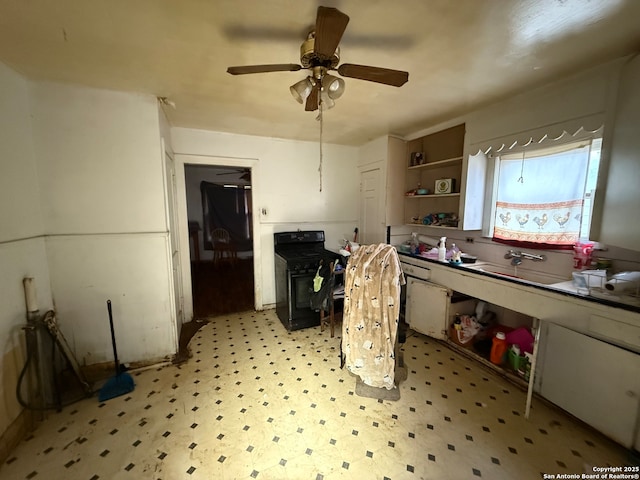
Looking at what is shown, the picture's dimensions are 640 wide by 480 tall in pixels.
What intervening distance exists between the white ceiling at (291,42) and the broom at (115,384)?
1710mm

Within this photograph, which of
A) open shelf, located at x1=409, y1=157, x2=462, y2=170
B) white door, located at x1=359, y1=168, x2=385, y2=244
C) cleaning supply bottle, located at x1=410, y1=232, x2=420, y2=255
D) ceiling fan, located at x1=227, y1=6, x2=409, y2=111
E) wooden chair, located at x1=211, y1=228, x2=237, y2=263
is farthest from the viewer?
wooden chair, located at x1=211, y1=228, x2=237, y2=263

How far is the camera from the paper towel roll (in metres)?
1.49

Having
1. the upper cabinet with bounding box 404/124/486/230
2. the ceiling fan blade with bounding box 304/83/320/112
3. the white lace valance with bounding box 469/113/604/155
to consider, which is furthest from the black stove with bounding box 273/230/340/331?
the white lace valance with bounding box 469/113/604/155

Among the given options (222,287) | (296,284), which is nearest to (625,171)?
(296,284)

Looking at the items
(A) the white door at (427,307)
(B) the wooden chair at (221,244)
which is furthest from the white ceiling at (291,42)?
(B) the wooden chair at (221,244)

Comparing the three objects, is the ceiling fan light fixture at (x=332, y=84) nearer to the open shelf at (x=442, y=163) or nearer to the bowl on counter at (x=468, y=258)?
the open shelf at (x=442, y=163)

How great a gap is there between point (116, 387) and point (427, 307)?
2811 millimetres

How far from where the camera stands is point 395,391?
1925mm

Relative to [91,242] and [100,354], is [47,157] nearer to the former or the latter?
[91,242]

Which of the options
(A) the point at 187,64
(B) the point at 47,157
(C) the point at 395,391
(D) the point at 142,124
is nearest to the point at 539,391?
(C) the point at 395,391

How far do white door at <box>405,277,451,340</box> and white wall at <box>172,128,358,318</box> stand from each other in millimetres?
1480

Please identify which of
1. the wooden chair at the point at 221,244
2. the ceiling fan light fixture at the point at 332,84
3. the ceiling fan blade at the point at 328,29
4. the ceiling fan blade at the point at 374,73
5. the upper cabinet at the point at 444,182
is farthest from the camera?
the wooden chair at the point at 221,244

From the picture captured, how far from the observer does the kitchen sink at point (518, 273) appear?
2.10 meters

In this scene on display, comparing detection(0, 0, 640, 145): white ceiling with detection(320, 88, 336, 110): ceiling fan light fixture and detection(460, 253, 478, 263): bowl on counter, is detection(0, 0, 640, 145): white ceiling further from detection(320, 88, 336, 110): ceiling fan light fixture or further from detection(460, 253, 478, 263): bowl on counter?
detection(460, 253, 478, 263): bowl on counter
